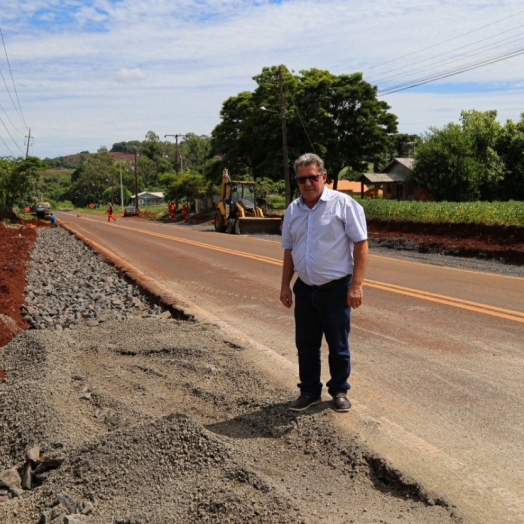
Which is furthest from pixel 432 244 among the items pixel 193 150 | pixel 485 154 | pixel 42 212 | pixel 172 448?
pixel 193 150

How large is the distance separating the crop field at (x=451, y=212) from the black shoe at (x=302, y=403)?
16154mm

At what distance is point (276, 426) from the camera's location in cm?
473

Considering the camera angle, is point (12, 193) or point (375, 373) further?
point (12, 193)

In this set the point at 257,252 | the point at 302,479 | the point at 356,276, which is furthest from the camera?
the point at 257,252

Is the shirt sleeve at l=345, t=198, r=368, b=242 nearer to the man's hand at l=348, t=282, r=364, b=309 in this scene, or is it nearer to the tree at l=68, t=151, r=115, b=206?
the man's hand at l=348, t=282, r=364, b=309

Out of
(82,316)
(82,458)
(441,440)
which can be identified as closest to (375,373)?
(441,440)

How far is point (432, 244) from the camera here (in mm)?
20578

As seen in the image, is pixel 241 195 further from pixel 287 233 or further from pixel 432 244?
pixel 287 233

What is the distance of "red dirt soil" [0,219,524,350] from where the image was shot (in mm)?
11414

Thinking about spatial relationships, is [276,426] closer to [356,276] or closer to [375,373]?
[356,276]

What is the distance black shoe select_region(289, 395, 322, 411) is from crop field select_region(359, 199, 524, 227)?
16.2 metres

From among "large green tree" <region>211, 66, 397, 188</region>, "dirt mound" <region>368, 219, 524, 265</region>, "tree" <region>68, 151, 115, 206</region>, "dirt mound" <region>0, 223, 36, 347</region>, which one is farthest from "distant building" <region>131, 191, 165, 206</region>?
"dirt mound" <region>0, 223, 36, 347</region>

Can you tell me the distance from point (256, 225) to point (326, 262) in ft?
88.9

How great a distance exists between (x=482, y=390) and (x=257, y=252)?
47.9 feet
